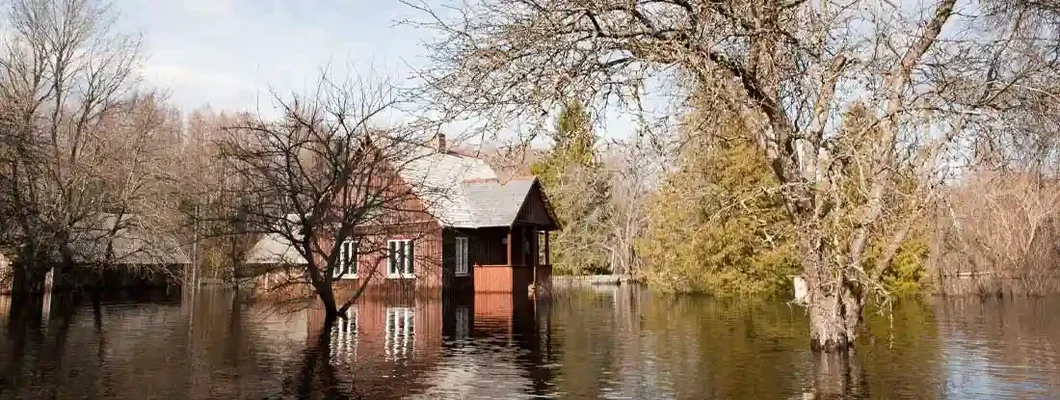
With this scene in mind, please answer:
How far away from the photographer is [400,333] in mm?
16297

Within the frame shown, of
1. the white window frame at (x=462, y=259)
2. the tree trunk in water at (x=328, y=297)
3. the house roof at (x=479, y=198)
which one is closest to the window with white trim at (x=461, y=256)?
the white window frame at (x=462, y=259)

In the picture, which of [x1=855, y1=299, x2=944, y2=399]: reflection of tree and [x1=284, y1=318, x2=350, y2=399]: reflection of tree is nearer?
[x1=284, y1=318, x2=350, y2=399]: reflection of tree

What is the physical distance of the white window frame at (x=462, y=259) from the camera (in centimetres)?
2997

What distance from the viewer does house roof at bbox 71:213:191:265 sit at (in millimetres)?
30656

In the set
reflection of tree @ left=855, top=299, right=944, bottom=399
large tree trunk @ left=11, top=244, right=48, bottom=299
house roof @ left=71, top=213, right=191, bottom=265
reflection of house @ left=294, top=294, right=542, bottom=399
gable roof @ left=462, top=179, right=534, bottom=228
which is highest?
gable roof @ left=462, top=179, right=534, bottom=228

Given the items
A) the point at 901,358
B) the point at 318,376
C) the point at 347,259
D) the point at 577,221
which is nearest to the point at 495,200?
the point at 347,259

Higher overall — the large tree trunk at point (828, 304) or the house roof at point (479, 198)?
the house roof at point (479, 198)

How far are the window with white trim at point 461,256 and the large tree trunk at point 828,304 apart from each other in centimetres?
1855

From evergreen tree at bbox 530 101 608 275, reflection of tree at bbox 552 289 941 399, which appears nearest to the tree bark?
reflection of tree at bbox 552 289 941 399

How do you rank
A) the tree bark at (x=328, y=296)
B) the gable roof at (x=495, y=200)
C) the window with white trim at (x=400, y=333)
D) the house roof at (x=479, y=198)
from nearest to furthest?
the window with white trim at (x=400, y=333)
the tree bark at (x=328, y=296)
the house roof at (x=479, y=198)
the gable roof at (x=495, y=200)

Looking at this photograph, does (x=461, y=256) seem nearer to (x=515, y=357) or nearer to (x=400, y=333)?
(x=400, y=333)

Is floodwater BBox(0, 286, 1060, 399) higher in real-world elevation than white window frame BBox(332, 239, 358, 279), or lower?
lower

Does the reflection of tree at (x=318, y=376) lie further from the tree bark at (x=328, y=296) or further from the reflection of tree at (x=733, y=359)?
the tree bark at (x=328, y=296)

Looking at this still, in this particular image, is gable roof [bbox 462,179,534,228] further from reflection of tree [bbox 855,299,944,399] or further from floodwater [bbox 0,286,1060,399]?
reflection of tree [bbox 855,299,944,399]
